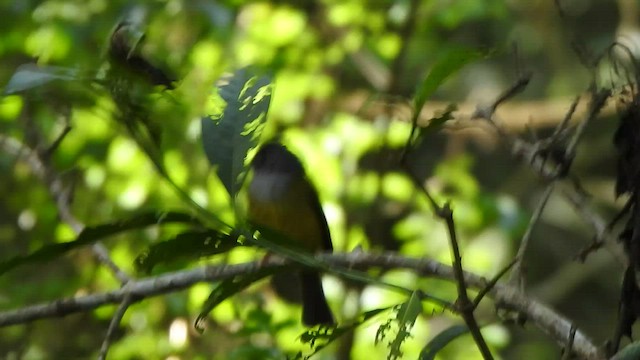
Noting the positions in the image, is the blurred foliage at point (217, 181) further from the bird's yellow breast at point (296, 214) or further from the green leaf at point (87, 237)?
the green leaf at point (87, 237)

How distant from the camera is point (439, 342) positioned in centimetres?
107

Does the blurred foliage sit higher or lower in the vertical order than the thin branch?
lower

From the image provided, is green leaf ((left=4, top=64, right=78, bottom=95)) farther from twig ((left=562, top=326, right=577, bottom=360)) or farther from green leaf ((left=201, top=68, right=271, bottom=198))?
twig ((left=562, top=326, right=577, bottom=360))

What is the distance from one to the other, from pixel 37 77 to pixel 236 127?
0.66 ft

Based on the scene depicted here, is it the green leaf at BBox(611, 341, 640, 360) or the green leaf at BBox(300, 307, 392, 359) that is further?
the green leaf at BBox(300, 307, 392, 359)

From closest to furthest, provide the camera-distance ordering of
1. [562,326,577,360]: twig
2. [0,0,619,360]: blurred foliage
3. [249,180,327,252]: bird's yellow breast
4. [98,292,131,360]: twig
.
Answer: [562,326,577,360]: twig < [98,292,131,360]: twig < [249,180,327,252]: bird's yellow breast < [0,0,619,360]: blurred foliage

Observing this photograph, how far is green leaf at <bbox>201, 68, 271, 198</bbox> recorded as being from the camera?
3.18 feet

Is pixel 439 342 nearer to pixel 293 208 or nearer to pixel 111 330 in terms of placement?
pixel 111 330

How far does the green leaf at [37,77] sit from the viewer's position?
3.04 feet

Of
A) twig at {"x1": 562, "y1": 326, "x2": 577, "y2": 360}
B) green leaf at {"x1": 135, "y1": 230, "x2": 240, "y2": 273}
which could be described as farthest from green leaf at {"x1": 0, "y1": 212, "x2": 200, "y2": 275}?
twig at {"x1": 562, "y1": 326, "x2": 577, "y2": 360}

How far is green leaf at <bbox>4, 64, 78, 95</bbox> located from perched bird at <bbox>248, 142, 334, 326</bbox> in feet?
6.05

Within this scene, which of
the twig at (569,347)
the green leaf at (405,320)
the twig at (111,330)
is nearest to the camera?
the green leaf at (405,320)

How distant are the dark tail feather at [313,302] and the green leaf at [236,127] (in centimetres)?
180

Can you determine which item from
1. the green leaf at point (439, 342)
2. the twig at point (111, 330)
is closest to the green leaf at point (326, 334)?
the green leaf at point (439, 342)
